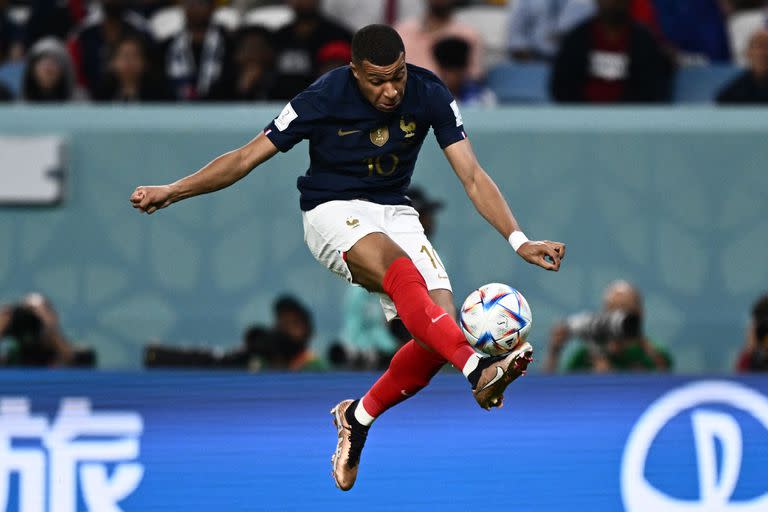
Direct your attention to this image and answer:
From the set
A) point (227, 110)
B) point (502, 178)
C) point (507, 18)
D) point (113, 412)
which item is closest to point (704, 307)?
point (502, 178)

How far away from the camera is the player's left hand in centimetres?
721

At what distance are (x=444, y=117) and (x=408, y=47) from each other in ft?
14.7

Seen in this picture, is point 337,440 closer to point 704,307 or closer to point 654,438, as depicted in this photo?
point 654,438

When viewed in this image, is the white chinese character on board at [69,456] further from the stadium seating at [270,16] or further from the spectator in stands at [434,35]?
the stadium seating at [270,16]

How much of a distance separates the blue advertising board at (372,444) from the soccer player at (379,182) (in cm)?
129

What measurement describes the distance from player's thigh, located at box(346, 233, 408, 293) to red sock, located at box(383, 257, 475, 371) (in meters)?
0.05

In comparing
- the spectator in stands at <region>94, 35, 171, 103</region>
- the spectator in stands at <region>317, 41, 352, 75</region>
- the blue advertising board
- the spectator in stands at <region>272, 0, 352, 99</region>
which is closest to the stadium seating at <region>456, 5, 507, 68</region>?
the spectator in stands at <region>272, 0, 352, 99</region>

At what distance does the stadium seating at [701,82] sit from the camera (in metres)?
12.6

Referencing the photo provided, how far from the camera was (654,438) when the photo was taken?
932cm

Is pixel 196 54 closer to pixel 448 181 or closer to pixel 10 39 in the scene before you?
pixel 10 39

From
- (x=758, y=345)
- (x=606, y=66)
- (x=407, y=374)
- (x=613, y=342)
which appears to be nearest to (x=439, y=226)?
(x=606, y=66)

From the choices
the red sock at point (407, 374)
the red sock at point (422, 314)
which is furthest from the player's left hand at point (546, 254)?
the red sock at point (407, 374)

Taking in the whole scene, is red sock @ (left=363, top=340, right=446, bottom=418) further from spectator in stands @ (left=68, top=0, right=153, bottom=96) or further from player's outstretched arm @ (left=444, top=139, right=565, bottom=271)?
spectator in stands @ (left=68, top=0, right=153, bottom=96)

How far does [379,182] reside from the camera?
7.92 m
